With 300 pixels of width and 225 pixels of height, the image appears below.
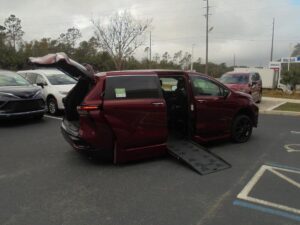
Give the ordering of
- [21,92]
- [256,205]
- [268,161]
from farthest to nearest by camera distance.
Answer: [21,92]
[268,161]
[256,205]

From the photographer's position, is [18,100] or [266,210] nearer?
[266,210]

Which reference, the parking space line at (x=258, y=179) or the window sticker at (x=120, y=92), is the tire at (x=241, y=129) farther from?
the window sticker at (x=120, y=92)

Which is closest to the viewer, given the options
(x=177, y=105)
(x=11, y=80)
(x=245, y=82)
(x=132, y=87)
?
(x=132, y=87)

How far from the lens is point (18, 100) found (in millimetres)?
9047

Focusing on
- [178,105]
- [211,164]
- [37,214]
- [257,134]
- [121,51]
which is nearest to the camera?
[37,214]

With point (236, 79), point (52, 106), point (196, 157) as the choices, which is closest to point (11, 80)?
point (52, 106)

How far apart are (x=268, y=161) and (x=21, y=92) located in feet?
23.2

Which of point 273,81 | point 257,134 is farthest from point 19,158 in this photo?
point 273,81

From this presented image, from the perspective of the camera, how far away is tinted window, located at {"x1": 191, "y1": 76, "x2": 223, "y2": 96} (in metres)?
6.58

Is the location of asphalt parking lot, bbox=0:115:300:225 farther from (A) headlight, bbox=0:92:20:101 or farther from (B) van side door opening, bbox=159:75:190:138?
(A) headlight, bbox=0:92:20:101

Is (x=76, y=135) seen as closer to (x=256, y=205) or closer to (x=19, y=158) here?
(x=19, y=158)

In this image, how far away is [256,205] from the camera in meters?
4.07

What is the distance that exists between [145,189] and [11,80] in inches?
290

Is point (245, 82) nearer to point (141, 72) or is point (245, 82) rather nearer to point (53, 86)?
point (53, 86)
